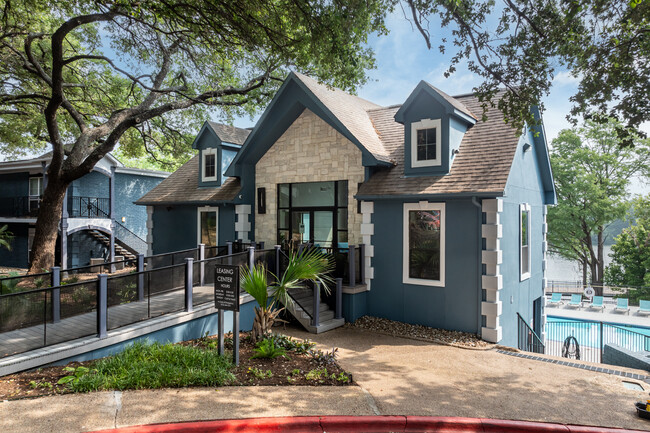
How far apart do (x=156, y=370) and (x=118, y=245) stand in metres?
20.8

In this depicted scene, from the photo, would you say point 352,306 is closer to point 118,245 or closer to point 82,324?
point 82,324

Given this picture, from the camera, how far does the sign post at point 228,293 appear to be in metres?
7.30

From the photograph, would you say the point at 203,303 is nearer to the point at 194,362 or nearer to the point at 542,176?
the point at 194,362

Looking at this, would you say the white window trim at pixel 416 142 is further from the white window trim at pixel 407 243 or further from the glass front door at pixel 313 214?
the glass front door at pixel 313 214

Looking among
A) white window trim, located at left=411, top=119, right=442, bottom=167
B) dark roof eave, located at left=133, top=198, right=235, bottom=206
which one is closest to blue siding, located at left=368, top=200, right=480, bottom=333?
white window trim, located at left=411, top=119, right=442, bottom=167

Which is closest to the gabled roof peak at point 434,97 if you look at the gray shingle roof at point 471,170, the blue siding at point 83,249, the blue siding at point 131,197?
the gray shingle roof at point 471,170

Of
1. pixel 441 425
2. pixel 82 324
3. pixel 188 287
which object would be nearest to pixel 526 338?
pixel 441 425

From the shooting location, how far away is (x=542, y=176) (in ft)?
48.8

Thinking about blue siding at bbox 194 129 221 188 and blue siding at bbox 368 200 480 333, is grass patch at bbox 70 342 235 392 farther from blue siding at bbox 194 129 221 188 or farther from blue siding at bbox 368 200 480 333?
blue siding at bbox 194 129 221 188

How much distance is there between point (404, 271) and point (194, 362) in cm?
638

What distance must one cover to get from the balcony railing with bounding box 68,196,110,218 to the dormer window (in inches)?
406

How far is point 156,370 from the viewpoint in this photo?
266 inches

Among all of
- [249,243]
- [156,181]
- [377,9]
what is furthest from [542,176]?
[156,181]

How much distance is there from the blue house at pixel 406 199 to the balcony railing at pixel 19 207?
1298 cm
